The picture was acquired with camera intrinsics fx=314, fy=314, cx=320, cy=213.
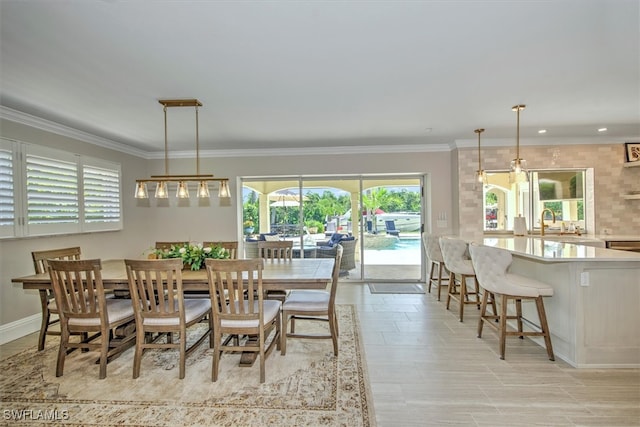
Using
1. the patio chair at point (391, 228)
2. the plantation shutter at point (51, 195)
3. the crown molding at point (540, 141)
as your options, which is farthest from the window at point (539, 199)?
the plantation shutter at point (51, 195)

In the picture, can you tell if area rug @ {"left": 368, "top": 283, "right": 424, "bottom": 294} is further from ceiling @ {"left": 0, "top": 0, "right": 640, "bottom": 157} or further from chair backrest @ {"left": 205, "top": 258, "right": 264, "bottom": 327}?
chair backrest @ {"left": 205, "top": 258, "right": 264, "bottom": 327}

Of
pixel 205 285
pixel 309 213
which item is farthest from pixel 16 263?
pixel 309 213

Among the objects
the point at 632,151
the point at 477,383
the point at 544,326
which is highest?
the point at 632,151

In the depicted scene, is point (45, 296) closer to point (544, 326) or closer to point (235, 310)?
point (235, 310)

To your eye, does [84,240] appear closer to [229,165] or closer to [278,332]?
[229,165]

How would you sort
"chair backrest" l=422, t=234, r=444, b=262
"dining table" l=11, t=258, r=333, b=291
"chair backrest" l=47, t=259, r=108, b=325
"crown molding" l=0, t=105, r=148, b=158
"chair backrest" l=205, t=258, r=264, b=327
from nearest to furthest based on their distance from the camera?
"chair backrest" l=205, t=258, r=264, b=327 < "chair backrest" l=47, t=259, r=108, b=325 < "dining table" l=11, t=258, r=333, b=291 < "crown molding" l=0, t=105, r=148, b=158 < "chair backrest" l=422, t=234, r=444, b=262

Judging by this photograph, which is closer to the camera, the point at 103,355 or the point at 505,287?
the point at 103,355

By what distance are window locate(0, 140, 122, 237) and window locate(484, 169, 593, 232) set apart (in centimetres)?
628

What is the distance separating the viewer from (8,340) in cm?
346

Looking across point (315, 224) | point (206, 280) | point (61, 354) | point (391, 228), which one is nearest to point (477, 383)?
point (206, 280)

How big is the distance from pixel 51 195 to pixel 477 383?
16.8 ft

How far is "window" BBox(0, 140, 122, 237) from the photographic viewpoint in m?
3.48

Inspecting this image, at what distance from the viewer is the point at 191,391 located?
7.97 feet

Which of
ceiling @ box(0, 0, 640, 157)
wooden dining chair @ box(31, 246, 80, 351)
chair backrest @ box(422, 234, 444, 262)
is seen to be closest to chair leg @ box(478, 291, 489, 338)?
chair backrest @ box(422, 234, 444, 262)
